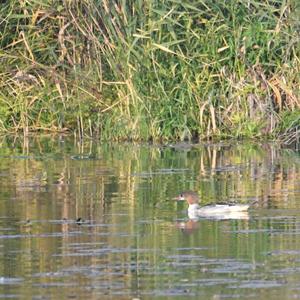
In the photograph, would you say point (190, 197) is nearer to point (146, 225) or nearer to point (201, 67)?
point (146, 225)

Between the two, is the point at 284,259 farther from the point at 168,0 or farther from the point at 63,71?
the point at 63,71

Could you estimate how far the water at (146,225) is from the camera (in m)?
8.75

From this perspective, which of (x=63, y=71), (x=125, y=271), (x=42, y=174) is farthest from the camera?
(x=63, y=71)

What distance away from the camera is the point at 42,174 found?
15.0 m

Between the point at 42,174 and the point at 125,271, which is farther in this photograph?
the point at 42,174

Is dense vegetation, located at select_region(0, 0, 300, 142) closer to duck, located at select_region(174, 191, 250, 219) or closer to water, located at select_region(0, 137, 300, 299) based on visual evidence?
Result: water, located at select_region(0, 137, 300, 299)

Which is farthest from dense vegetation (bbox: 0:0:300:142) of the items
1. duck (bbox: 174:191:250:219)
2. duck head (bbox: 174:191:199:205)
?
duck (bbox: 174:191:250:219)

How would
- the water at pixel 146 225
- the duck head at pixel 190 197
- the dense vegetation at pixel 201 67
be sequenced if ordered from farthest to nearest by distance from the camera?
the dense vegetation at pixel 201 67 < the duck head at pixel 190 197 < the water at pixel 146 225

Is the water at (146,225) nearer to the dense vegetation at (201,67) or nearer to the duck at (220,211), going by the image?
the duck at (220,211)

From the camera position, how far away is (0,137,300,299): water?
28.7 ft

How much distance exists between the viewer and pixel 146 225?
11.1 metres

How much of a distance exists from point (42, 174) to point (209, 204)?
360 centimetres

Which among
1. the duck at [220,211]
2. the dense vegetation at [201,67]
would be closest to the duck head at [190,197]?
the duck at [220,211]

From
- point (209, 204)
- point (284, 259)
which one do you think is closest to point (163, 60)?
point (209, 204)
